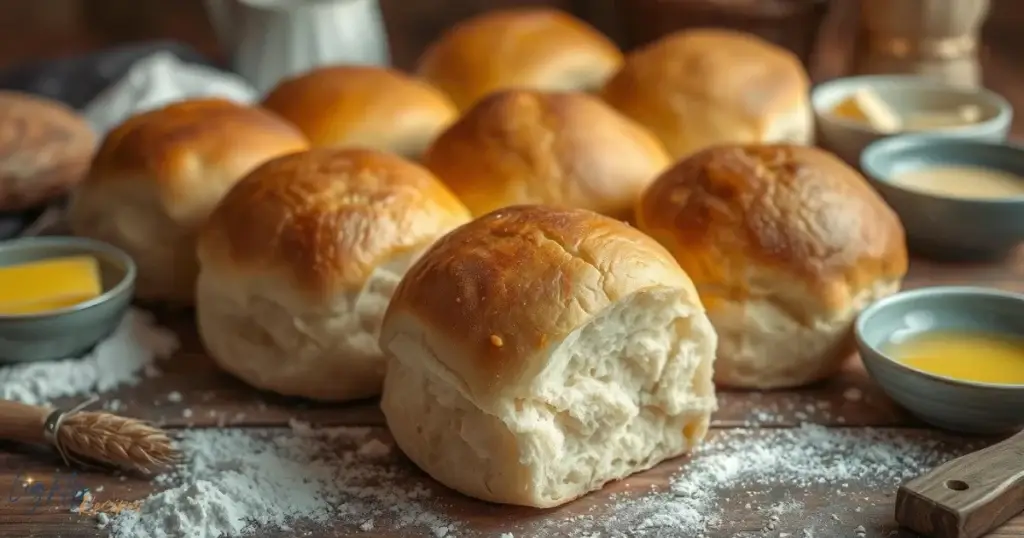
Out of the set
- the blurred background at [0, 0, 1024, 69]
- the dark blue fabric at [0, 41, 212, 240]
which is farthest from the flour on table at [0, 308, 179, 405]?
the blurred background at [0, 0, 1024, 69]

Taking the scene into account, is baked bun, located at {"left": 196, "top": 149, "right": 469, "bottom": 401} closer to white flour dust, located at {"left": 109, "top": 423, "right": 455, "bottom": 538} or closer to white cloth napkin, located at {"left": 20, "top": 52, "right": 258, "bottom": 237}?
white flour dust, located at {"left": 109, "top": 423, "right": 455, "bottom": 538}

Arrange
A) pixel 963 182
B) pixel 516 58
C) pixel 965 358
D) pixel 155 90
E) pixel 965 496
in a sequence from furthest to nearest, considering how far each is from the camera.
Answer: pixel 155 90 < pixel 516 58 < pixel 963 182 < pixel 965 358 < pixel 965 496

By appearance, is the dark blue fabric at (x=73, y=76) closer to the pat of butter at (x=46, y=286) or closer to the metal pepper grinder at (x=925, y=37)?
the pat of butter at (x=46, y=286)

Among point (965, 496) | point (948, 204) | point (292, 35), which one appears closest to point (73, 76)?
point (292, 35)

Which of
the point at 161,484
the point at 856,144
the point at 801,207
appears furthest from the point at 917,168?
the point at 161,484

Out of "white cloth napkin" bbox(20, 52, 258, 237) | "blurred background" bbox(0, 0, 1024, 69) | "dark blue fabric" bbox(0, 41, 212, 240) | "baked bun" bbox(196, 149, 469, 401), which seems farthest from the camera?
"blurred background" bbox(0, 0, 1024, 69)

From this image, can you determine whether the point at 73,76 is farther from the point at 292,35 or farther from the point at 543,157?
the point at 543,157
